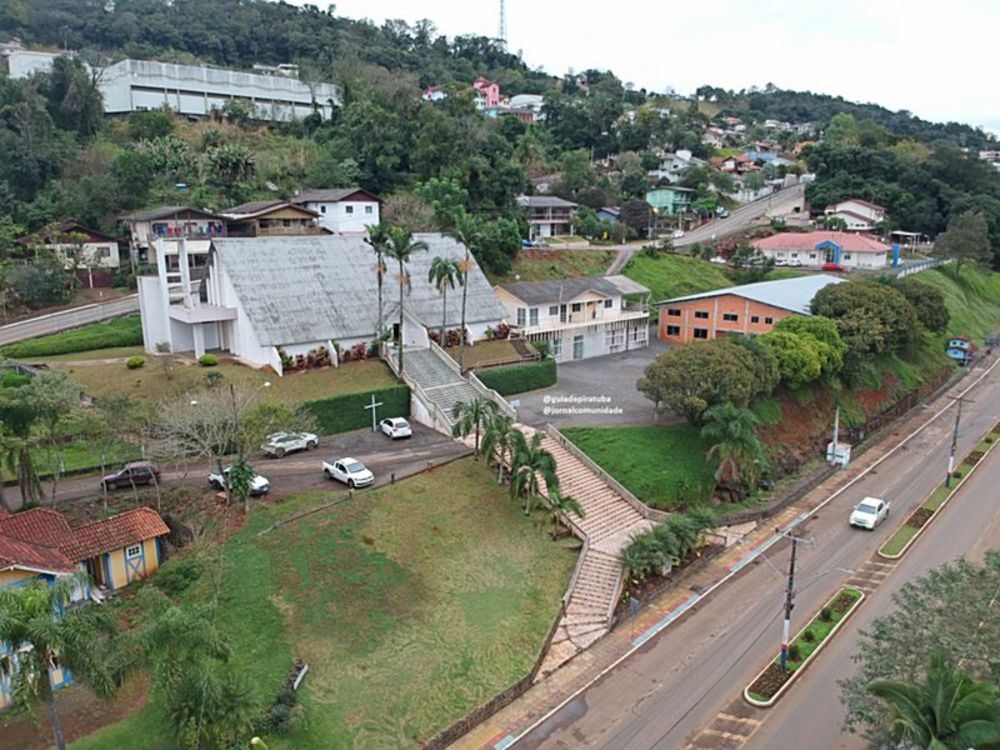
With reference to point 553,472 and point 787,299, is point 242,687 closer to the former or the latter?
point 553,472

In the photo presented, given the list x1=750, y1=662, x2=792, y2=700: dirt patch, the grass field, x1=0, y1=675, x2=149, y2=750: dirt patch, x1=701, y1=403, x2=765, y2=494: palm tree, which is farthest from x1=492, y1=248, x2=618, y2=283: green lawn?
x1=0, y1=675, x2=149, y2=750: dirt patch

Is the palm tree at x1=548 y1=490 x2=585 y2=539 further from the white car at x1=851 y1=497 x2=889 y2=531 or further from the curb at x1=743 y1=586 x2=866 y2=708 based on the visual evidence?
the white car at x1=851 y1=497 x2=889 y2=531

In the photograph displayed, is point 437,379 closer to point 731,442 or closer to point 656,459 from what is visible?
point 656,459

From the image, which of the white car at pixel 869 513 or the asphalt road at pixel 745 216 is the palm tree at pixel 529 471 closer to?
the white car at pixel 869 513

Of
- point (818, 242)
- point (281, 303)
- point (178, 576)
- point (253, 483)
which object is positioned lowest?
point (178, 576)

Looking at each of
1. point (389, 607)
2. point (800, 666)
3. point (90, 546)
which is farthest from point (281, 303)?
point (800, 666)

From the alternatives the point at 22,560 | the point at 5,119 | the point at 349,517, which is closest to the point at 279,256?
the point at 349,517
